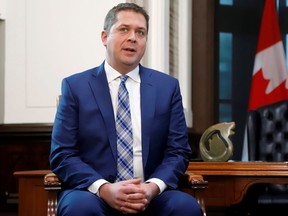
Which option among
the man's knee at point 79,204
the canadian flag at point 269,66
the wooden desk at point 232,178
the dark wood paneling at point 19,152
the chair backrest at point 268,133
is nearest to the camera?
the man's knee at point 79,204

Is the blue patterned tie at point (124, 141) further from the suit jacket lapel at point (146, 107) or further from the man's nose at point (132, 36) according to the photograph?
the man's nose at point (132, 36)

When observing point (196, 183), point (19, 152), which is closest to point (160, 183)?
point (196, 183)

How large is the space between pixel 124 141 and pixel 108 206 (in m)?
0.33

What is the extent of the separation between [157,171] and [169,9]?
3.64 meters

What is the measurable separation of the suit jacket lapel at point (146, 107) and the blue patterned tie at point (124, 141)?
0.20ft

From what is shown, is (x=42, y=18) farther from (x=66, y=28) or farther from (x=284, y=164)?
(x=284, y=164)

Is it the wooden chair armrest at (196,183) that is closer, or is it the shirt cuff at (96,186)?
the shirt cuff at (96,186)

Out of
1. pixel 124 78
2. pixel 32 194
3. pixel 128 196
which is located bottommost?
pixel 32 194

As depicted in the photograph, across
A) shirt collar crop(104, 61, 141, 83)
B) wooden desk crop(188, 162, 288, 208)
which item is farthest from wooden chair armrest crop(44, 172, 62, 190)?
wooden desk crop(188, 162, 288, 208)

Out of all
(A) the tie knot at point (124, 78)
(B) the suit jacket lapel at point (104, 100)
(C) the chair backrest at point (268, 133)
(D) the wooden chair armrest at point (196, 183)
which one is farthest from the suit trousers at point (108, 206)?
(C) the chair backrest at point (268, 133)

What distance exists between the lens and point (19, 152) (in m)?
6.46

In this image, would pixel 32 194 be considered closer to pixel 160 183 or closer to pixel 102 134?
pixel 102 134

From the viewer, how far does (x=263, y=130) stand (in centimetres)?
554

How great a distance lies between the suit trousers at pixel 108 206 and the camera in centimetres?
314
